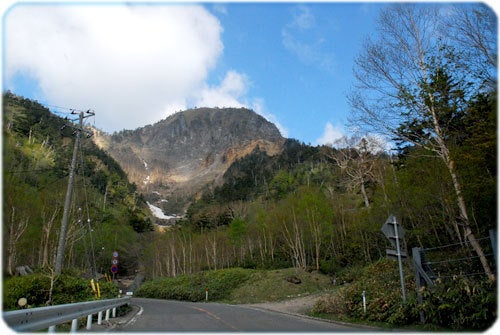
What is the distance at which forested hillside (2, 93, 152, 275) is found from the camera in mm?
15870

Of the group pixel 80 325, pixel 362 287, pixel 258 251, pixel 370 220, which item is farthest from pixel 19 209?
pixel 258 251

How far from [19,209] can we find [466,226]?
20.2 meters

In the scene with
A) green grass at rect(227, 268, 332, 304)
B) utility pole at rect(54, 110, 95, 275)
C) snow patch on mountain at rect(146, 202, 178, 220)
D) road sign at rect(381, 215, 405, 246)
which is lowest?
green grass at rect(227, 268, 332, 304)

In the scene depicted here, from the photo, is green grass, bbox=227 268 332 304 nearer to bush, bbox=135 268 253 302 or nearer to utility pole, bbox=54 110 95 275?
bush, bbox=135 268 253 302

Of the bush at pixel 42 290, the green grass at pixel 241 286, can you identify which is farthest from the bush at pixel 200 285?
the bush at pixel 42 290

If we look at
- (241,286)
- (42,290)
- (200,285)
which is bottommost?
(241,286)

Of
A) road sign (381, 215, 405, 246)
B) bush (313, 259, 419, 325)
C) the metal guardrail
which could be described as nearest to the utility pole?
the metal guardrail

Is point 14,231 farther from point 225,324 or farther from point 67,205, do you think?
point 225,324

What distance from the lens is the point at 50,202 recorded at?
23.9 meters

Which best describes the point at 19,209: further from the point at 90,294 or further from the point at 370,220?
the point at 370,220

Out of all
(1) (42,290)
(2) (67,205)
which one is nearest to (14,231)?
(2) (67,205)

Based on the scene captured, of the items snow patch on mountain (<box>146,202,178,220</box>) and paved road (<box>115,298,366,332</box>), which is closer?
paved road (<box>115,298,366,332</box>)

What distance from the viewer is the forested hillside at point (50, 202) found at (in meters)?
15.9

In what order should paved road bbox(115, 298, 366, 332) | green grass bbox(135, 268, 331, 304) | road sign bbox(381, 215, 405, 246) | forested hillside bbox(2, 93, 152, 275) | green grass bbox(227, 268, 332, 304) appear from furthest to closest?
1. green grass bbox(135, 268, 331, 304)
2. green grass bbox(227, 268, 332, 304)
3. forested hillside bbox(2, 93, 152, 275)
4. road sign bbox(381, 215, 405, 246)
5. paved road bbox(115, 298, 366, 332)
